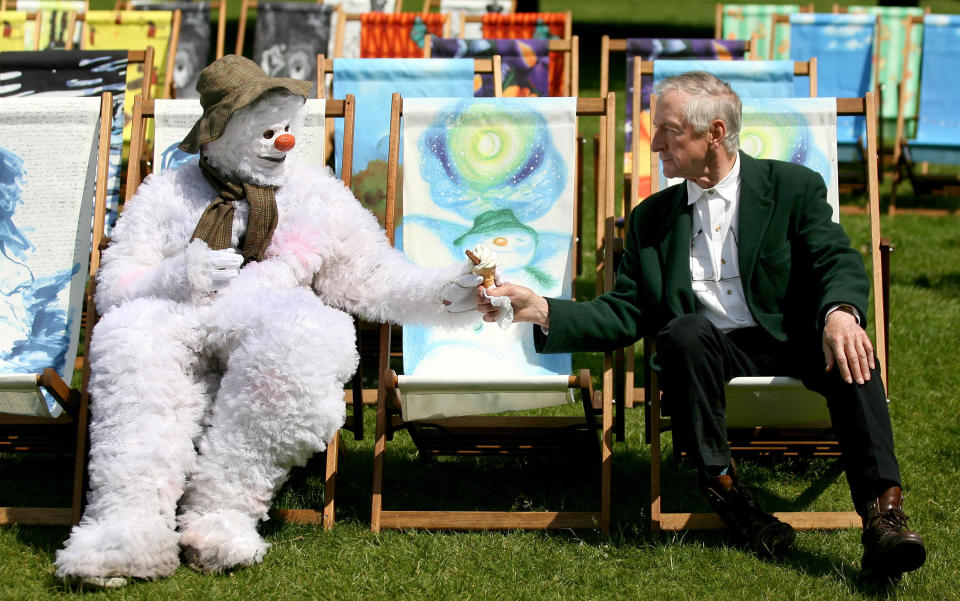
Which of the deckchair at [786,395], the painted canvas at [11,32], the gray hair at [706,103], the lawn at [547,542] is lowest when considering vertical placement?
the lawn at [547,542]

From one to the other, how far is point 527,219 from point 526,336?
416mm

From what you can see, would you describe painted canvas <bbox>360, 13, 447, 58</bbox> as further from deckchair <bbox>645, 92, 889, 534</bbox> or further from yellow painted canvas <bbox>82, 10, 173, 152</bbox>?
deckchair <bbox>645, 92, 889, 534</bbox>

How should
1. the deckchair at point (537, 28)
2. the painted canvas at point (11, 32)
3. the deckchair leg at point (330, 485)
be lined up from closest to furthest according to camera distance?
the deckchair leg at point (330, 485) < the painted canvas at point (11, 32) < the deckchair at point (537, 28)

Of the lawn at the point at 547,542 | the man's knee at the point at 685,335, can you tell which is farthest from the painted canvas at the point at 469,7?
the man's knee at the point at 685,335

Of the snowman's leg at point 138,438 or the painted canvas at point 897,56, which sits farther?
the painted canvas at point 897,56

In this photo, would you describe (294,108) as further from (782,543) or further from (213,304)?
(782,543)

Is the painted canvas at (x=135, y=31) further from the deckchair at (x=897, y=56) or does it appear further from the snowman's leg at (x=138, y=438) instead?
the deckchair at (x=897, y=56)

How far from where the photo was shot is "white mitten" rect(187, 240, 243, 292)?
3146 mm

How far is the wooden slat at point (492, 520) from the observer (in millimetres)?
3375

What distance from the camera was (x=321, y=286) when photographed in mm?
3518

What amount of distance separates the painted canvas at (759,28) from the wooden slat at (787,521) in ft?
18.1

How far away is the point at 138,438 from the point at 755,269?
1.82m

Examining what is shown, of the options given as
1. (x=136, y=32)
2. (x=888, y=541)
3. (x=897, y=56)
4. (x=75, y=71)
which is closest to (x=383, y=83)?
(x=75, y=71)

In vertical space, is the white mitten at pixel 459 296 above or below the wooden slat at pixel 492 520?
above
